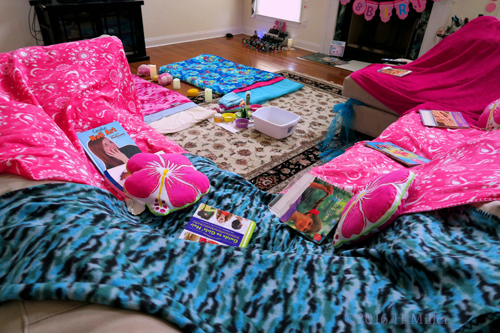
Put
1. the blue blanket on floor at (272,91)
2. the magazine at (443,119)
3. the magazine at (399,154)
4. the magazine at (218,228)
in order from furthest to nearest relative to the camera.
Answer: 1. the blue blanket on floor at (272,91)
2. the magazine at (443,119)
3. the magazine at (399,154)
4. the magazine at (218,228)

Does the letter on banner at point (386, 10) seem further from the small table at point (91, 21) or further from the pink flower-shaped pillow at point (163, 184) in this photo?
the pink flower-shaped pillow at point (163, 184)

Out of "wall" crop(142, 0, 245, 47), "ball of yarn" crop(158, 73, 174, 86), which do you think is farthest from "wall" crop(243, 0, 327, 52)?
"ball of yarn" crop(158, 73, 174, 86)

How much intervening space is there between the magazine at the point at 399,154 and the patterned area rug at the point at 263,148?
576 mm

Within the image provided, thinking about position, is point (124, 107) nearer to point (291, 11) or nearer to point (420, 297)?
point (420, 297)

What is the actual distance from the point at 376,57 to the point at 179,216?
4.38 metres

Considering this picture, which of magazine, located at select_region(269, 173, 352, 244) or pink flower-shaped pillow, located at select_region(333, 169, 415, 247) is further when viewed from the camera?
magazine, located at select_region(269, 173, 352, 244)

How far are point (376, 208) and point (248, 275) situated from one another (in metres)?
0.48

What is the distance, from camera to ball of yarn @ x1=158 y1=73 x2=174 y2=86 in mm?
3428

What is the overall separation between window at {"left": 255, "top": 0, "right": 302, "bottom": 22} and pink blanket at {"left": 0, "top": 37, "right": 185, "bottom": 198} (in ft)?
12.9

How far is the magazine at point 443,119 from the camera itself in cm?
194

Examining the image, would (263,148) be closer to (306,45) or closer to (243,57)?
(243,57)

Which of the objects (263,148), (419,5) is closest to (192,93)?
(263,148)

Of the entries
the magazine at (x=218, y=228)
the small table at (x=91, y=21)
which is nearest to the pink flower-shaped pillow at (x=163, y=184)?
the magazine at (x=218, y=228)

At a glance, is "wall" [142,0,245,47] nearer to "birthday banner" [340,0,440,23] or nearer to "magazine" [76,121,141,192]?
"birthday banner" [340,0,440,23]
